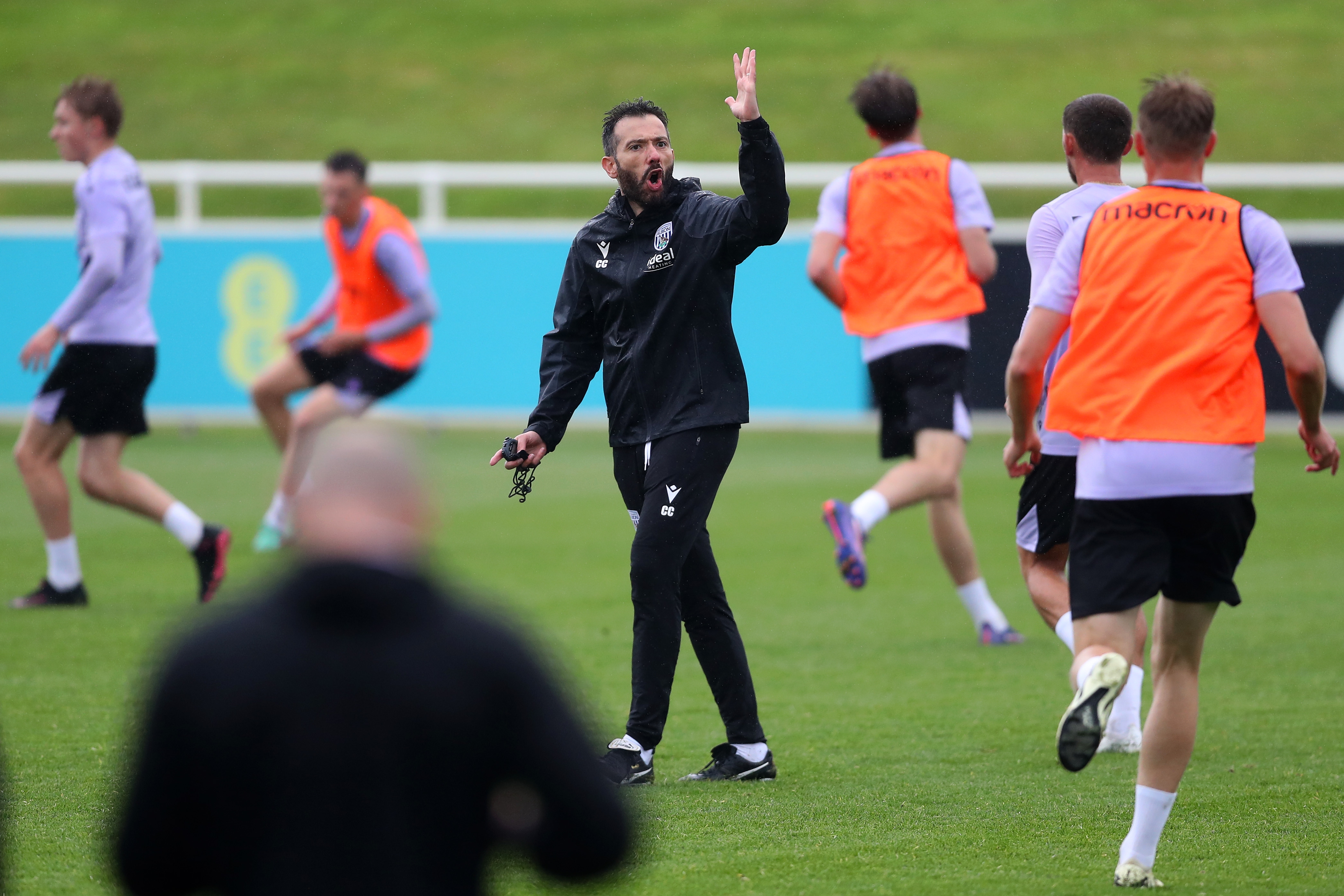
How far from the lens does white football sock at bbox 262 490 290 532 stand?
10.2m

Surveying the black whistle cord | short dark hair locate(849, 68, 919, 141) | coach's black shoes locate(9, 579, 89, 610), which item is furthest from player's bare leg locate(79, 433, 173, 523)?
short dark hair locate(849, 68, 919, 141)

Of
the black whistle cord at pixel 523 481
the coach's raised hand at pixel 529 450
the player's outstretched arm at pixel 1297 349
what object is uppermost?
the player's outstretched arm at pixel 1297 349

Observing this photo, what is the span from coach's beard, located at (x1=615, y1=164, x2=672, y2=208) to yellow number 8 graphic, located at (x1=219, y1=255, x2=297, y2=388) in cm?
1157

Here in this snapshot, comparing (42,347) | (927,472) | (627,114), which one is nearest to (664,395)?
(627,114)

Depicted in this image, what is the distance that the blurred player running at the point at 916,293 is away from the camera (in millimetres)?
7773

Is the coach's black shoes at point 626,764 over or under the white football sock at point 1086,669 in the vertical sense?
under

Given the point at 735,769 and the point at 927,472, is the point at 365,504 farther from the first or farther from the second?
the point at 927,472

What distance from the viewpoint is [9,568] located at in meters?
9.82

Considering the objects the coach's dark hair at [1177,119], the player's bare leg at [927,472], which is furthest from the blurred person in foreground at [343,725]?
the player's bare leg at [927,472]

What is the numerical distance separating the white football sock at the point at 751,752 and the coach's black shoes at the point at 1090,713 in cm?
172

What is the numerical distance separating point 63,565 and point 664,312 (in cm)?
456

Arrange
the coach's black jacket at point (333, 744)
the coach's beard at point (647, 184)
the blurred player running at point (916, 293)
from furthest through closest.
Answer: the blurred player running at point (916, 293), the coach's beard at point (647, 184), the coach's black jacket at point (333, 744)

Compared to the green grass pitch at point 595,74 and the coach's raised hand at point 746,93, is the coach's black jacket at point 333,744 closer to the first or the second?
the coach's raised hand at point 746,93

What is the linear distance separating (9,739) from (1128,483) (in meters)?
3.85
